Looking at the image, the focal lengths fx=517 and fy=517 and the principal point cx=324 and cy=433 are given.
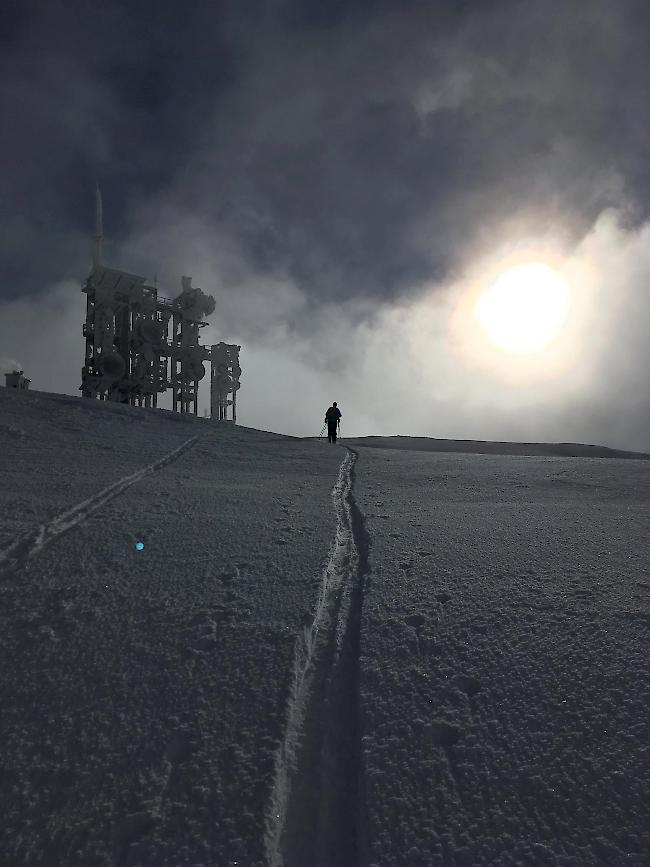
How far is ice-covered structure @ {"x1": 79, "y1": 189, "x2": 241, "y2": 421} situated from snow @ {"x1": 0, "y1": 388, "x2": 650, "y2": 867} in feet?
134

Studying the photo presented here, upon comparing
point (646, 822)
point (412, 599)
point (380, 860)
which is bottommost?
point (380, 860)

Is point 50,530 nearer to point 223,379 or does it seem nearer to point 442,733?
point 442,733

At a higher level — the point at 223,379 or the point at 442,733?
the point at 223,379

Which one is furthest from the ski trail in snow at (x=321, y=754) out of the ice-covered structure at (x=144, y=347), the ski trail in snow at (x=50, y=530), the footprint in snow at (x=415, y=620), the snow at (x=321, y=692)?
the ice-covered structure at (x=144, y=347)

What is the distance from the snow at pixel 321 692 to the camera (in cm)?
189

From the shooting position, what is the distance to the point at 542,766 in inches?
83.5

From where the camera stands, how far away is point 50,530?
498 cm

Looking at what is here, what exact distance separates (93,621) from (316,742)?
171 centimetres

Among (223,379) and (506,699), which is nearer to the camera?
(506,699)

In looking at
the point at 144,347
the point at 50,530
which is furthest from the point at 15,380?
the point at 50,530

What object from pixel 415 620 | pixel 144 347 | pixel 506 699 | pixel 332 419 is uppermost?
pixel 144 347

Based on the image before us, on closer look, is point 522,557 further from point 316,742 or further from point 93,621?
point 93,621

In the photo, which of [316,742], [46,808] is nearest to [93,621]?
[46,808]

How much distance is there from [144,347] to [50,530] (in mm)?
42502
